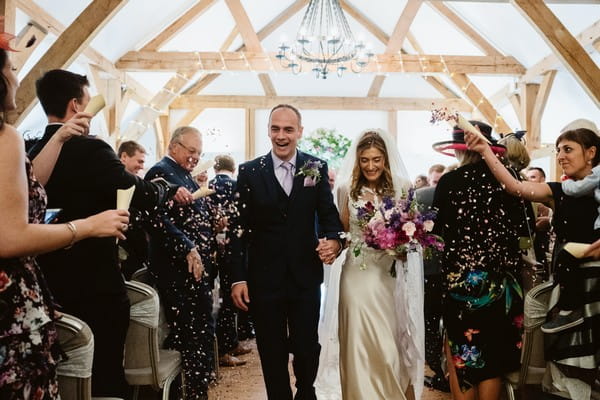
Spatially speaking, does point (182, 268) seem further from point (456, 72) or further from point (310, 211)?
point (456, 72)

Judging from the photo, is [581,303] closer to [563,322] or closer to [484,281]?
[563,322]

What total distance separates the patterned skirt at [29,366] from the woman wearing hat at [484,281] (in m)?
2.10

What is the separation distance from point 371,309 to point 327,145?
34.7ft

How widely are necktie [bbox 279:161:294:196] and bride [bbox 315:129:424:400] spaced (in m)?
0.48

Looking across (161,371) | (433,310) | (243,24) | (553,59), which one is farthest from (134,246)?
(553,59)

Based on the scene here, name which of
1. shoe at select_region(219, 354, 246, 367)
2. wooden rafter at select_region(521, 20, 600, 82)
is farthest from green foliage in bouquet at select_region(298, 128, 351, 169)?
shoe at select_region(219, 354, 246, 367)

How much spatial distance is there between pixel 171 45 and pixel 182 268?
8568mm

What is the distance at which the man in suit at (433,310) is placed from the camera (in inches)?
164

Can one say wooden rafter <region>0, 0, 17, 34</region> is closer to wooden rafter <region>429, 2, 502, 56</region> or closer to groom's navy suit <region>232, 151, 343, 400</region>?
groom's navy suit <region>232, 151, 343, 400</region>

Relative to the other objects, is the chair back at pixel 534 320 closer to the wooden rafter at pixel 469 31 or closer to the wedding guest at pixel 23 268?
the wedding guest at pixel 23 268

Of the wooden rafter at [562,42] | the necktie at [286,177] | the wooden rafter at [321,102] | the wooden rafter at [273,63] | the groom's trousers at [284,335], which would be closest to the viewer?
the groom's trousers at [284,335]

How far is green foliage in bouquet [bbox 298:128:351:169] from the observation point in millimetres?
13242

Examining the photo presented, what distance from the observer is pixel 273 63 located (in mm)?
10500

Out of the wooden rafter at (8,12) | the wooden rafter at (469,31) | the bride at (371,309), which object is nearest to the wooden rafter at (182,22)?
the wooden rafter at (469,31)
